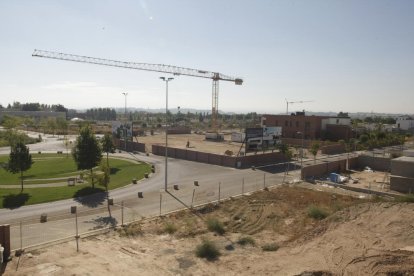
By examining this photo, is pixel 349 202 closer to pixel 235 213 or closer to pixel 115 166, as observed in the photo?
pixel 235 213

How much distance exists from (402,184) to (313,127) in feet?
153

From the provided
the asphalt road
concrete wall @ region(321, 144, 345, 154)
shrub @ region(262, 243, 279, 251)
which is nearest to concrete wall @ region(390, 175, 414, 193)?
the asphalt road

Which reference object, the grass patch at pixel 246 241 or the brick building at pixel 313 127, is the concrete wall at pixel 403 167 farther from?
the brick building at pixel 313 127

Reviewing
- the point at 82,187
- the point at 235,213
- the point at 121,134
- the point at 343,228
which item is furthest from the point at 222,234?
the point at 121,134

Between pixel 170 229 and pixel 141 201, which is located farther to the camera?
pixel 141 201

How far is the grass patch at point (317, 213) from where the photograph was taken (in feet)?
93.4

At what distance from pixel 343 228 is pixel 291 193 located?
40.4 feet

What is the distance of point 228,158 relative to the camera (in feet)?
173

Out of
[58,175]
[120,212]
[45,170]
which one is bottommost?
[120,212]

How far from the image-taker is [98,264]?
19.2 meters

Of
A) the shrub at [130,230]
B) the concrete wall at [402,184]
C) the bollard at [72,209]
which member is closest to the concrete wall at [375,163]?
the concrete wall at [402,184]

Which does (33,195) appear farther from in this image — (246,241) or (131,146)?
(131,146)

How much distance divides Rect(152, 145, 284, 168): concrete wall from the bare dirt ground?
21204mm

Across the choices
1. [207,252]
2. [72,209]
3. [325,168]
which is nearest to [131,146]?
[325,168]
